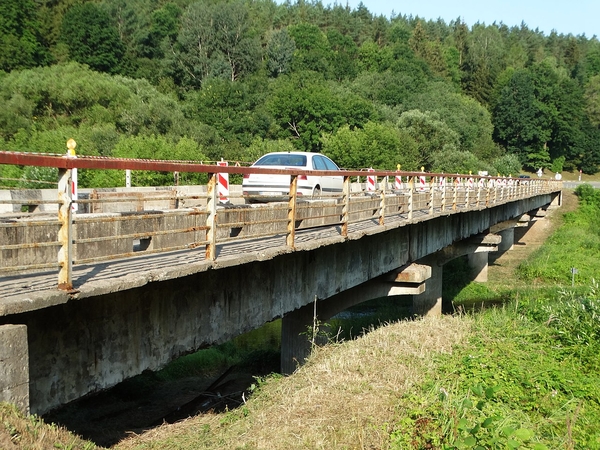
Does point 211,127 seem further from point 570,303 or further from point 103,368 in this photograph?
point 103,368

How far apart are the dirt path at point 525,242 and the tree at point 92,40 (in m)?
44.1

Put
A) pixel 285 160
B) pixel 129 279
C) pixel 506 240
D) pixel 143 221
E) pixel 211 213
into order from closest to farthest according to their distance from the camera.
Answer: pixel 129 279 < pixel 211 213 < pixel 143 221 < pixel 285 160 < pixel 506 240

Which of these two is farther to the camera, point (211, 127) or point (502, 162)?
point (502, 162)

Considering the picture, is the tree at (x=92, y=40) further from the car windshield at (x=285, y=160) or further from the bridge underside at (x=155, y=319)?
the bridge underside at (x=155, y=319)

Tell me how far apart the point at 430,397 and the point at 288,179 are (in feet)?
32.1

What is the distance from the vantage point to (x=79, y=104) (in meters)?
47.4

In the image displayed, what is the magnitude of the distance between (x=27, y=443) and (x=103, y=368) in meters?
1.63

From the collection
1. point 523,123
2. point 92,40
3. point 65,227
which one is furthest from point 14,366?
point 523,123

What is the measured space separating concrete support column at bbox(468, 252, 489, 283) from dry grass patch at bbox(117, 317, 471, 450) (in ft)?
77.8

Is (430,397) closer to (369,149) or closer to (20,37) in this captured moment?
(369,149)

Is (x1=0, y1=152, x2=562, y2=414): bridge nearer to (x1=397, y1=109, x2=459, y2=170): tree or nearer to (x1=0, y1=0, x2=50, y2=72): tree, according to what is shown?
(x1=0, y1=0, x2=50, y2=72): tree

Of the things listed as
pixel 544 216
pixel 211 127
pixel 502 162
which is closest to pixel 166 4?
pixel 211 127

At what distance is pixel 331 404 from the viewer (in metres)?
7.54

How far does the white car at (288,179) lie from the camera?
16672 mm
